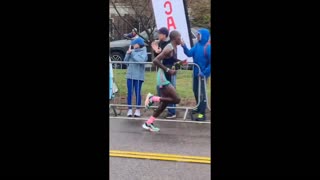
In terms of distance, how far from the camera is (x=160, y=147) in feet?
17.2

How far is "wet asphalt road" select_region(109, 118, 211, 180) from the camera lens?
4191 millimetres

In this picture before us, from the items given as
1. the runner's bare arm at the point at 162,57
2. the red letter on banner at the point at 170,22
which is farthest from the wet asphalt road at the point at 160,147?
the red letter on banner at the point at 170,22

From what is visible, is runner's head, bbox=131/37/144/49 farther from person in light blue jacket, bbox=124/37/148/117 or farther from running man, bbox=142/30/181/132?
running man, bbox=142/30/181/132

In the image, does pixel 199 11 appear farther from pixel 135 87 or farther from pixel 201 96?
pixel 201 96

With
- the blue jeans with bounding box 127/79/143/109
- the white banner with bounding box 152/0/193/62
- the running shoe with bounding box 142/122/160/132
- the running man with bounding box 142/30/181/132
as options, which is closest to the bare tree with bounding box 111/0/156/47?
the white banner with bounding box 152/0/193/62

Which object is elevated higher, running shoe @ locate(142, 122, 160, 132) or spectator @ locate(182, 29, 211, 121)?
spectator @ locate(182, 29, 211, 121)

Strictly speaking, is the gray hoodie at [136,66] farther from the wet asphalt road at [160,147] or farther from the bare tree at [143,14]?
the bare tree at [143,14]

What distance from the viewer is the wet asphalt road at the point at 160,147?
4191 millimetres

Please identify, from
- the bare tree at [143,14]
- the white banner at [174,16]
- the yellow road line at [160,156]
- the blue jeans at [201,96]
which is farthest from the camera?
the bare tree at [143,14]

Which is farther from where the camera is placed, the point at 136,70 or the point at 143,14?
the point at 143,14

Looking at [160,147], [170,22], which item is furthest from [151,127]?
[170,22]

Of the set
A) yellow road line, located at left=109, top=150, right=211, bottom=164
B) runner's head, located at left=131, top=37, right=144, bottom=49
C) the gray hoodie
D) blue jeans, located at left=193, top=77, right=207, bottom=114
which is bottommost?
yellow road line, located at left=109, top=150, right=211, bottom=164
